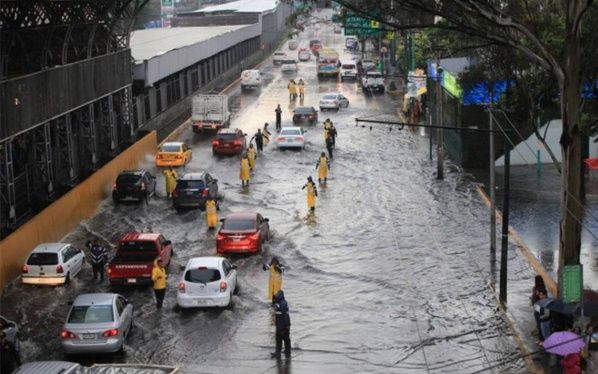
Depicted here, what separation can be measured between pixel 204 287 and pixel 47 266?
542 cm

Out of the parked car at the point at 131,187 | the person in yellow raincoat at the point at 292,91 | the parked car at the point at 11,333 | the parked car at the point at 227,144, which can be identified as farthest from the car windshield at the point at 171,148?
the person in yellow raincoat at the point at 292,91

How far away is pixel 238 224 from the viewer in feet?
101

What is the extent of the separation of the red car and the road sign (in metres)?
12.2

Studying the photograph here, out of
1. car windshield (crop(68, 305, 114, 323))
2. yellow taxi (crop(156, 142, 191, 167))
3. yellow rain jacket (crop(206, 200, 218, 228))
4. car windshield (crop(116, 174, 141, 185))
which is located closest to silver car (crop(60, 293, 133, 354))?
car windshield (crop(68, 305, 114, 323))

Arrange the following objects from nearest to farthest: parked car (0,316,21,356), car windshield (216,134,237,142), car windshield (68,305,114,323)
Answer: parked car (0,316,21,356), car windshield (68,305,114,323), car windshield (216,134,237,142)

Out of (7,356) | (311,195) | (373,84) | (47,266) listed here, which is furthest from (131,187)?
(373,84)

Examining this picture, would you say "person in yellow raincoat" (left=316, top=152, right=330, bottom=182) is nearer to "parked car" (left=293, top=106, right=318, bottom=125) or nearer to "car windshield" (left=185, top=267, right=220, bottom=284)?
"car windshield" (left=185, top=267, right=220, bottom=284)

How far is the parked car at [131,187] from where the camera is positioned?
38.1 meters

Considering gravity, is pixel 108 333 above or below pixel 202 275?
below

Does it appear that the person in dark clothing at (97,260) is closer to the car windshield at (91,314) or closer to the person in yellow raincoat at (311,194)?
the car windshield at (91,314)

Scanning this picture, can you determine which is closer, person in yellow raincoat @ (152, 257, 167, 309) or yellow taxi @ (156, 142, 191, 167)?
person in yellow raincoat @ (152, 257, 167, 309)

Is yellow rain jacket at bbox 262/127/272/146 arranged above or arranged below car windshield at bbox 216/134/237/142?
below

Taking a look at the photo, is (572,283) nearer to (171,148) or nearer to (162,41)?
(171,148)

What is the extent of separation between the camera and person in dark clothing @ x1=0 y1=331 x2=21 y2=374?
19906 mm
